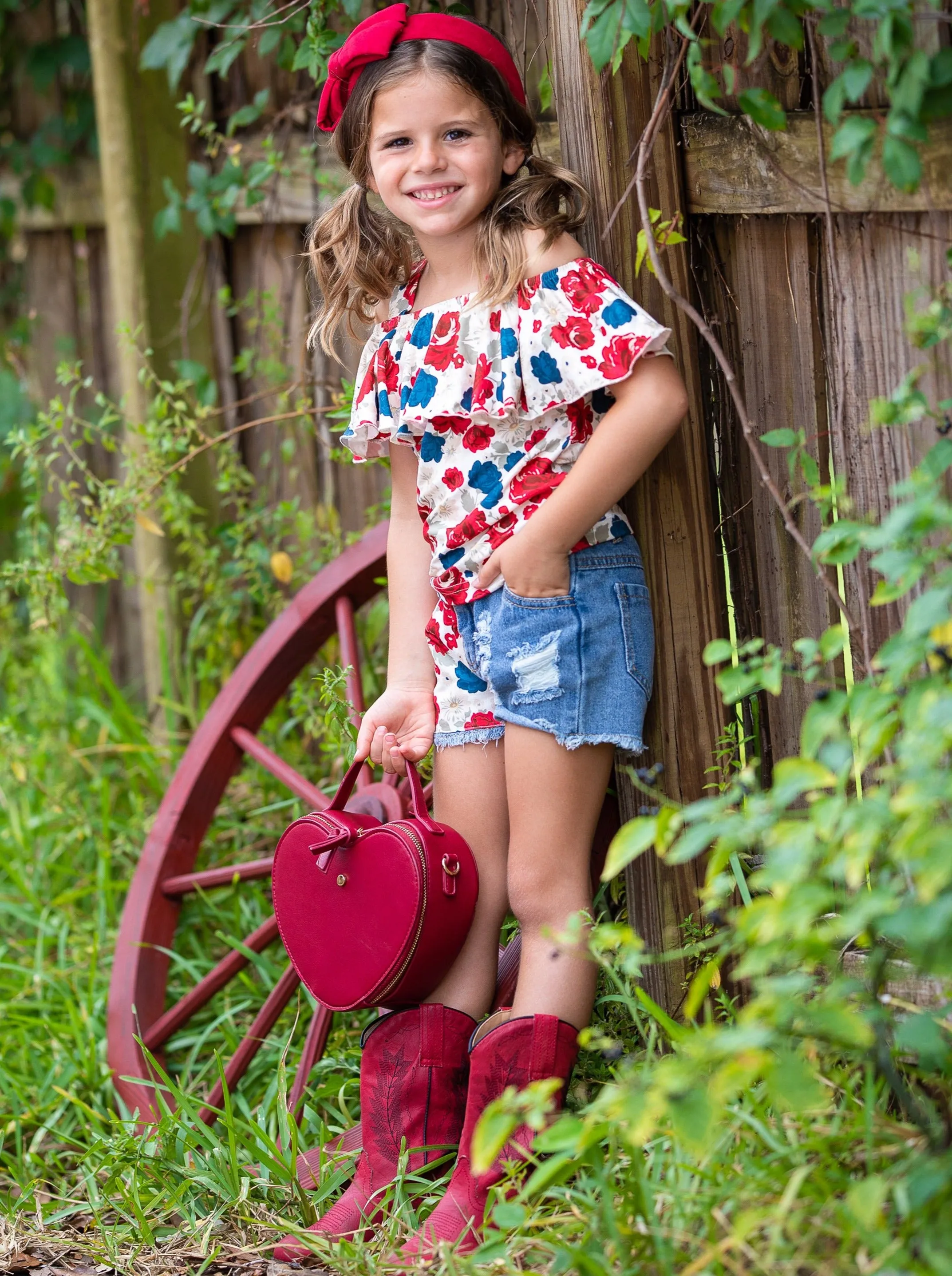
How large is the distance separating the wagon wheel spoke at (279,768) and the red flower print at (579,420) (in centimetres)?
94

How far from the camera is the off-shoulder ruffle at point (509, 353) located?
5.68ft

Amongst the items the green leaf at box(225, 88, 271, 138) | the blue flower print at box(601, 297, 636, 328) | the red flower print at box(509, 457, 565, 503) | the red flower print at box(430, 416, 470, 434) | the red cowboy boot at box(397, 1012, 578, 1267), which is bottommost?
the red cowboy boot at box(397, 1012, 578, 1267)

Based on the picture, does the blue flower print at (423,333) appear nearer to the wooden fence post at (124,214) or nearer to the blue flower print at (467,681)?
the blue flower print at (467,681)

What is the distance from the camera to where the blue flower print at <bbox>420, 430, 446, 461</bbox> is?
1.95 m

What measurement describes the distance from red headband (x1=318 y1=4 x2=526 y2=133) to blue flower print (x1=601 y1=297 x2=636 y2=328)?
390mm

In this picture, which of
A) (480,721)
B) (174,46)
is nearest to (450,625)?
(480,721)

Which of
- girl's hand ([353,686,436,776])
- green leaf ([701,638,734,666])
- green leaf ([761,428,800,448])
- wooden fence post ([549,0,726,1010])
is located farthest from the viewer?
girl's hand ([353,686,436,776])

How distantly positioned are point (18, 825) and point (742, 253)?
2.20 m

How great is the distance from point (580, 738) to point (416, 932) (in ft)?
1.18

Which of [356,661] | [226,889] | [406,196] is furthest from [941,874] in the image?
[226,889]

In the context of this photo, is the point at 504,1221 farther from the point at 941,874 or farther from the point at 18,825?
the point at 18,825

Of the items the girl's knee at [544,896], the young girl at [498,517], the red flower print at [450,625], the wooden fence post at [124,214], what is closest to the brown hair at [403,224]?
the young girl at [498,517]

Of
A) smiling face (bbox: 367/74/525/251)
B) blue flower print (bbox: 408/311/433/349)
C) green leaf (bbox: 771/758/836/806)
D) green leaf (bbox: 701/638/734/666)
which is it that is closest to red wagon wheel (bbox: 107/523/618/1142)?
blue flower print (bbox: 408/311/433/349)

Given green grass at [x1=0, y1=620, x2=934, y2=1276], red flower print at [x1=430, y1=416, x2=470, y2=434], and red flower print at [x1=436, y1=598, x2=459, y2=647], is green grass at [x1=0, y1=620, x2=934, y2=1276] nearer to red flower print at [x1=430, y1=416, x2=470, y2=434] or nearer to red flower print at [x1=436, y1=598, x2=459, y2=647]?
red flower print at [x1=436, y1=598, x2=459, y2=647]
